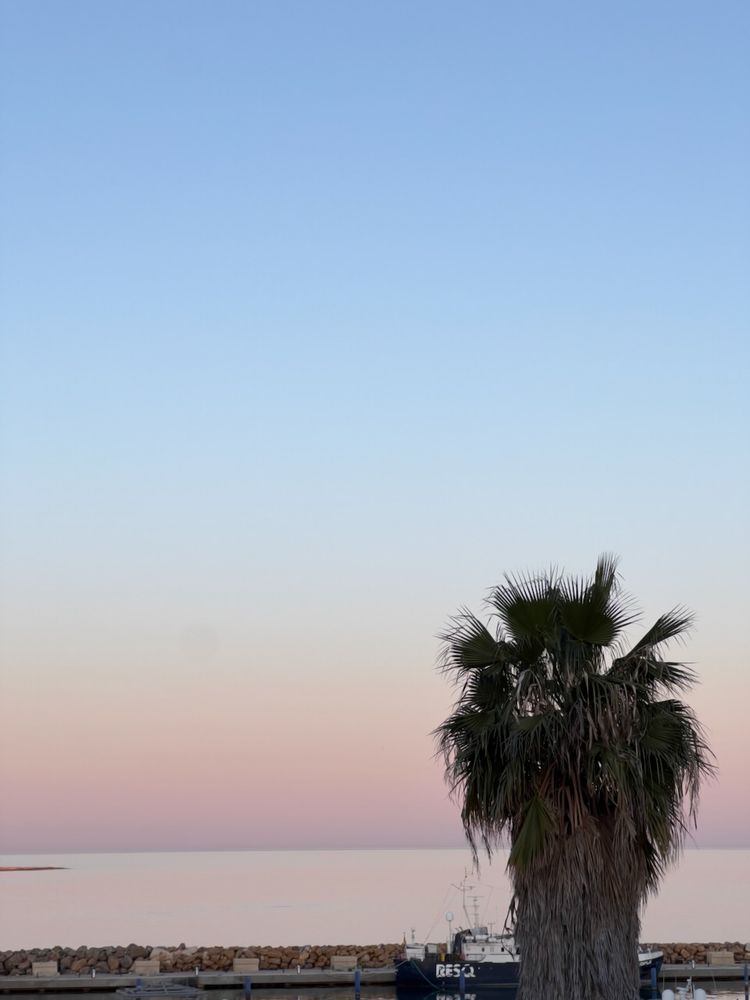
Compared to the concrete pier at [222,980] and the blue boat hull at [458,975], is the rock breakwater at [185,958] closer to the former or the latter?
the concrete pier at [222,980]

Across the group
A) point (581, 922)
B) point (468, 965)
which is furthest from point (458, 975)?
point (581, 922)

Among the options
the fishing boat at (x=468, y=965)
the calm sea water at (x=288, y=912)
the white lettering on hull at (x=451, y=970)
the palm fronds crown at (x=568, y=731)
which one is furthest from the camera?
the calm sea water at (x=288, y=912)

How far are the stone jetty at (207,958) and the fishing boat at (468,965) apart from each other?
14.2 feet

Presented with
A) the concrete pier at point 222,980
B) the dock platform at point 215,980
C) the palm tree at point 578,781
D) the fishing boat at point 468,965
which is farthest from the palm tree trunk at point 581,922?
the concrete pier at point 222,980

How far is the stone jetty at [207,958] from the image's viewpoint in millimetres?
45406

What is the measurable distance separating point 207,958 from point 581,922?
2935 cm

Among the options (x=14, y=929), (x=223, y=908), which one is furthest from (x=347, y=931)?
(x=223, y=908)

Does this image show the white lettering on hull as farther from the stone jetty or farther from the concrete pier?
the stone jetty

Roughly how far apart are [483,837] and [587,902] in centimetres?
176

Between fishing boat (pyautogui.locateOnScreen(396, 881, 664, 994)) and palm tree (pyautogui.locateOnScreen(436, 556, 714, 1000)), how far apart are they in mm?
20132

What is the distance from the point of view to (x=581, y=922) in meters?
19.8

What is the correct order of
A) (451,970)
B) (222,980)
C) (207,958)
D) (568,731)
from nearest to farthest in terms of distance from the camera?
(568,731)
(451,970)
(222,980)
(207,958)

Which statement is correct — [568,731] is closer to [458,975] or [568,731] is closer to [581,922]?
[581,922]

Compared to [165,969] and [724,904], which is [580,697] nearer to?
→ [165,969]
